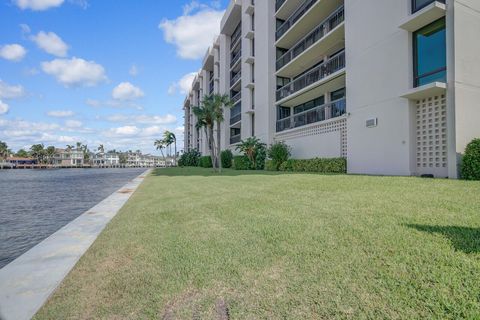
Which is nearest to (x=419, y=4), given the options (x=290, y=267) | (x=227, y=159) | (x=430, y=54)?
(x=430, y=54)

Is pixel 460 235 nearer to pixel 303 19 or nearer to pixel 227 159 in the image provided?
pixel 303 19

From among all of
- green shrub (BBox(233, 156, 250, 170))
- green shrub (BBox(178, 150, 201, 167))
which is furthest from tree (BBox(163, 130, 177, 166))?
green shrub (BBox(233, 156, 250, 170))

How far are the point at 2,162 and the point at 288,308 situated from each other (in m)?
144

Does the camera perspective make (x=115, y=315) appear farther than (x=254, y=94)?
No

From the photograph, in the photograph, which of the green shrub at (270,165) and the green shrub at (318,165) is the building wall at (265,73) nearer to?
the green shrub at (270,165)

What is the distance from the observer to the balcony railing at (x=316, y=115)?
18.4 m

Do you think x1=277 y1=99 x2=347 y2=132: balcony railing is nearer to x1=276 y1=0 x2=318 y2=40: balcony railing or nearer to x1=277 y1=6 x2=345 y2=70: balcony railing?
x1=277 y1=6 x2=345 y2=70: balcony railing

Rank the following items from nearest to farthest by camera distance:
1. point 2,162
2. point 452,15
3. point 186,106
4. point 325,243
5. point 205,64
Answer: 1. point 325,243
2. point 452,15
3. point 205,64
4. point 186,106
5. point 2,162

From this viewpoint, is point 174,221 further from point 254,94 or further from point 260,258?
point 254,94

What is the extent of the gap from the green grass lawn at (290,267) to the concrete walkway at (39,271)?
15 centimetres

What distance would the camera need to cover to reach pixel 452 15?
10.9 m

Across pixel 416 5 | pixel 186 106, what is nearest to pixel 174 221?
pixel 416 5

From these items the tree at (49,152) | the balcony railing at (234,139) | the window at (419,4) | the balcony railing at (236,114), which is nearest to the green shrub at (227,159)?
the balcony railing at (234,139)

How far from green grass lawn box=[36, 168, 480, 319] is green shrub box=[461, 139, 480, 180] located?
536cm
